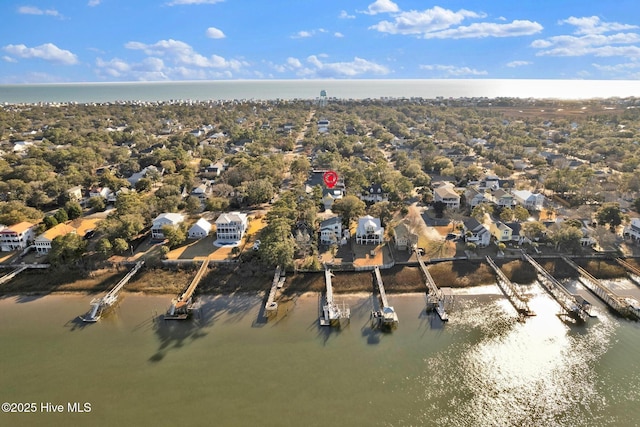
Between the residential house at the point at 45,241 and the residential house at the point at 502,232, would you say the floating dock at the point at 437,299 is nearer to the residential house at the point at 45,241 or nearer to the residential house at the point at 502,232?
the residential house at the point at 502,232

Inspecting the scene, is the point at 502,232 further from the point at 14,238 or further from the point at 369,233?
the point at 14,238

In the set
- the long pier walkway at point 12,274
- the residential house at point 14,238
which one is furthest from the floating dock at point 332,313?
the residential house at point 14,238

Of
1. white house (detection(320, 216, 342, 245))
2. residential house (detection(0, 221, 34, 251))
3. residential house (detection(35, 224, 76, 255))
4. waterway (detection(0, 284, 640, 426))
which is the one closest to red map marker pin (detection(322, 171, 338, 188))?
white house (detection(320, 216, 342, 245))

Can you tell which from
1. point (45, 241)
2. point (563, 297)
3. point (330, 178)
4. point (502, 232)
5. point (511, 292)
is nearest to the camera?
point (563, 297)

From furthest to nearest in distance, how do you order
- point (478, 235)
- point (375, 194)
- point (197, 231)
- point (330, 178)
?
point (330, 178) < point (375, 194) < point (197, 231) < point (478, 235)

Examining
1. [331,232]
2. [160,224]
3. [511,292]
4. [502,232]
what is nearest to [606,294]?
[511,292]

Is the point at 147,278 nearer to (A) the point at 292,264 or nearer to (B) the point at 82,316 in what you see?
(B) the point at 82,316

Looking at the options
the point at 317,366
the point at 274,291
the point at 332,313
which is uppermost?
the point at 274,291

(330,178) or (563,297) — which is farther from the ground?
(330,178)
